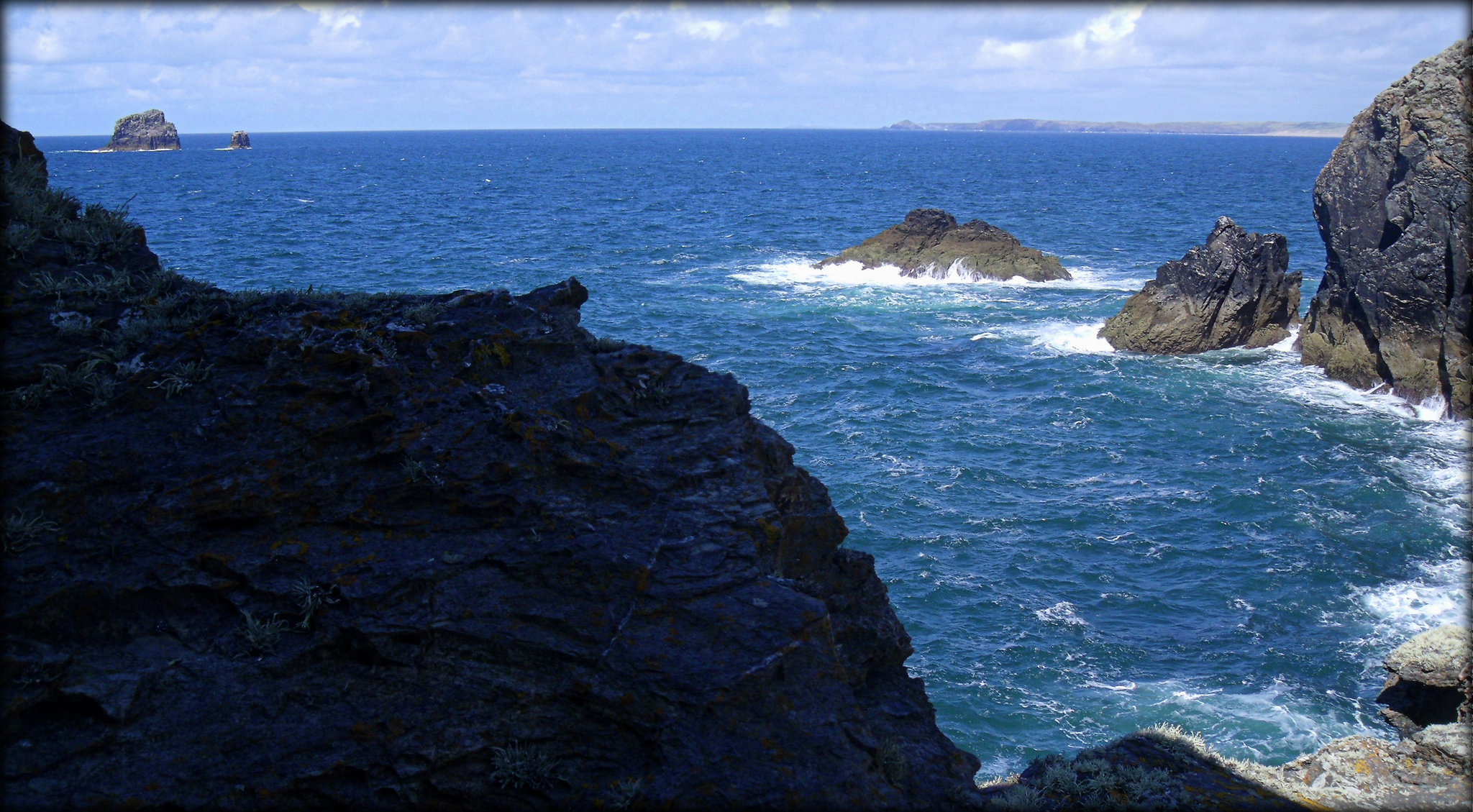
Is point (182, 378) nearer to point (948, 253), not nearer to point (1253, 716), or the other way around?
point (1253, 716)

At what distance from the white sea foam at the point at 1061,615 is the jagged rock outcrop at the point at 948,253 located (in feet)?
118

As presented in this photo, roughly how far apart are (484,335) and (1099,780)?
7194mm

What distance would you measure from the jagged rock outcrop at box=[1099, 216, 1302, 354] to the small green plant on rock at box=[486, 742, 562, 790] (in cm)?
3817

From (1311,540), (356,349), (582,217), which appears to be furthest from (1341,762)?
(582,217)

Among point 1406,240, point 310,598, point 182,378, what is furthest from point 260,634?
point 1406,240

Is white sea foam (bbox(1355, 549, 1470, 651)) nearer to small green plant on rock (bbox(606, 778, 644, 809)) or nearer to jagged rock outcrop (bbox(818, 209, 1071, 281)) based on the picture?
small green plant on rock (bbox(606, 778, 644, 809))

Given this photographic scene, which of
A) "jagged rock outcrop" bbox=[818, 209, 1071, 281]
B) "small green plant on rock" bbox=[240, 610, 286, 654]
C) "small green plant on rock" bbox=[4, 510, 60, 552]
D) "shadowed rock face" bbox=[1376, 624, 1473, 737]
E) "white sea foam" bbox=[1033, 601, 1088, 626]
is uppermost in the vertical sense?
"jagged rock outcrop" bbox=[818, 209, 1071, 281]

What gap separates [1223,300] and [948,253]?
739 inches

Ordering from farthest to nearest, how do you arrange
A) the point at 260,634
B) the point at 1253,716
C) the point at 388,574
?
1. the point at 1253,716
2. the point at 388,574
3. the point at 260,634

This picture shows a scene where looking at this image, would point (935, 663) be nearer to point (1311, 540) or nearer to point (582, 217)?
point (1311, 540)

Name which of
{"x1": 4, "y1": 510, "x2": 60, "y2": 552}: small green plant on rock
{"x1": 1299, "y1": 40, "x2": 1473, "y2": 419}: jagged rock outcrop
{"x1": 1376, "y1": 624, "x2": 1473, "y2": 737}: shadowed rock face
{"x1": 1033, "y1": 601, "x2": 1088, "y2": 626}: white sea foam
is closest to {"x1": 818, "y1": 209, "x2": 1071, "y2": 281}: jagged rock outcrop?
{"x1": 1299, "y1": 40, "x2": 1473, "y2": 419}: jagged rock outcrop

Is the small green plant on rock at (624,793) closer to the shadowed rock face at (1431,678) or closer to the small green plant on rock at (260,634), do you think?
the small green plant on rock at (260,634)

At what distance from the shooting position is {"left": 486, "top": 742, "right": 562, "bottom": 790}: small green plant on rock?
20.1ft

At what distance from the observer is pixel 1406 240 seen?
30.5 meters
